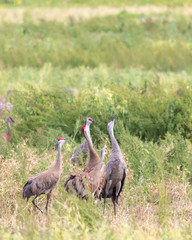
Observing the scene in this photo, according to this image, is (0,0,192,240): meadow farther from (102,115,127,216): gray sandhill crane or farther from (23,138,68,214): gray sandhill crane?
(102,115,127,216): gray sandhill crane

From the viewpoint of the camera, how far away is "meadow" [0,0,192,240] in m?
4.70

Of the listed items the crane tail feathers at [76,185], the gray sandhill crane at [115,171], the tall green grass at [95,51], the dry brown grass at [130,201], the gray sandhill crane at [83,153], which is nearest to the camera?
the dry brown grass at [130,201]

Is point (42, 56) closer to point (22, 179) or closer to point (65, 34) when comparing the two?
point (65, 34)

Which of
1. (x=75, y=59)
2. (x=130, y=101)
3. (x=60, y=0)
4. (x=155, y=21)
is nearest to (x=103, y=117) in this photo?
(x=130, y=101)

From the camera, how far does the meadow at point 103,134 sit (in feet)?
15.4

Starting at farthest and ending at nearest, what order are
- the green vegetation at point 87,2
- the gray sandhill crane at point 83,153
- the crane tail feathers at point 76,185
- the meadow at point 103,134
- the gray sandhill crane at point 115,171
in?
the green vegetation at point 87,2 → the gray sandhill crane at point 83,153 → the gray sandhill crane at point 115,171 → the crane tail feathers at point 76,185 → the meadow at point 103,134

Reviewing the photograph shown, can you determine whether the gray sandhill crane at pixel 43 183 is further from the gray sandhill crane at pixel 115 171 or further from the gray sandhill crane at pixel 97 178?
the gray sandhill crane at pixel 115 171

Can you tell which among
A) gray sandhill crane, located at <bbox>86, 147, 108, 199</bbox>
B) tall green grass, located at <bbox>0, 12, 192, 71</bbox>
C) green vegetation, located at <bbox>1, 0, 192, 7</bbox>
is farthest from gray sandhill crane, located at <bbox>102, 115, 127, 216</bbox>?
green vegetation, located at <bbox>1, 0, 192, 7</bbox>

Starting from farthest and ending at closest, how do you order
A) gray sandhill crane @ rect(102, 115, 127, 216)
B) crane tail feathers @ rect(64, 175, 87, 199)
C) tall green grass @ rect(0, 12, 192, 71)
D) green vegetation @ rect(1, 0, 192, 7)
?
1. green vegetation @ rect(1, 0, 192, 7)
2. tall green grass @ rect(0, 12, 192, 71)
3. gray sandhill crane @ rect(102, 115, 127, 216)
4. crane tail feathers @ rect(64, 175, 87, 199)

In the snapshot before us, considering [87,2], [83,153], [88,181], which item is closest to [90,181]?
[88,181]

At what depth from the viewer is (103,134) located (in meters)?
7.68

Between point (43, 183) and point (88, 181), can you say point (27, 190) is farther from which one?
point (88, 181)

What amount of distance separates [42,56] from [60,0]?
3273cm

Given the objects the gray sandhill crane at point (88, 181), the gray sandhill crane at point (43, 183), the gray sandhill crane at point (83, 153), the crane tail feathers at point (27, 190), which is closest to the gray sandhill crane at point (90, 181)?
the gray sandhill crane at point (88, 181)
